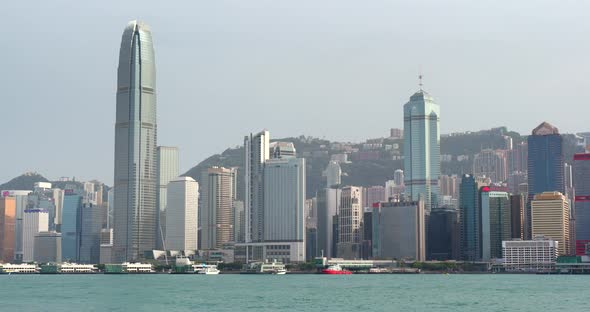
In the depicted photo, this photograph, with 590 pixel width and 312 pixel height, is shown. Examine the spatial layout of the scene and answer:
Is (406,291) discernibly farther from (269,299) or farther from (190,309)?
(190,309)

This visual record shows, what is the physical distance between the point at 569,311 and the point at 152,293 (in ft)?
187

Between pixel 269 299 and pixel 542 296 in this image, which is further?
pixel 542 296

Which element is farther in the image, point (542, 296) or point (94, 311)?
point (542, 296)

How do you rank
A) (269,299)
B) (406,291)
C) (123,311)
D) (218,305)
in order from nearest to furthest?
(123,311) < (218,305) < (269,299) < (406,291)

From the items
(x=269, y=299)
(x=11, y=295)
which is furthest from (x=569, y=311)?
(x=11, y=295)

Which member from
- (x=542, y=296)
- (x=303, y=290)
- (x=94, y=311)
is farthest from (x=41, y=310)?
(x=542, y=296)

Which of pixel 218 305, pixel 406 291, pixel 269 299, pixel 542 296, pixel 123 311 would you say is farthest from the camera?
pixel 406 291

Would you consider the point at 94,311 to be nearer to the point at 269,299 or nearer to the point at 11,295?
the point at 269,299

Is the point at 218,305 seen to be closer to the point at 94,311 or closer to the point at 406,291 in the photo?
the point at 94,311

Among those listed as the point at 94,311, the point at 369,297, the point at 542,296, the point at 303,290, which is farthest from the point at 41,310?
the point at 542,296

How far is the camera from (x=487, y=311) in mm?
101000

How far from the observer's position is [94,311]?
3947 inches

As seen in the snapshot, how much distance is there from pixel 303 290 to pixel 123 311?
163 feet

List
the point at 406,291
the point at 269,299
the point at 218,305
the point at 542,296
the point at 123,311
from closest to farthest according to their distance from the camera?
1. the point at 123,311
2. the point at 218,305
3. the point at 269,299
4. the point at 542,296
5. the point at 406,291
